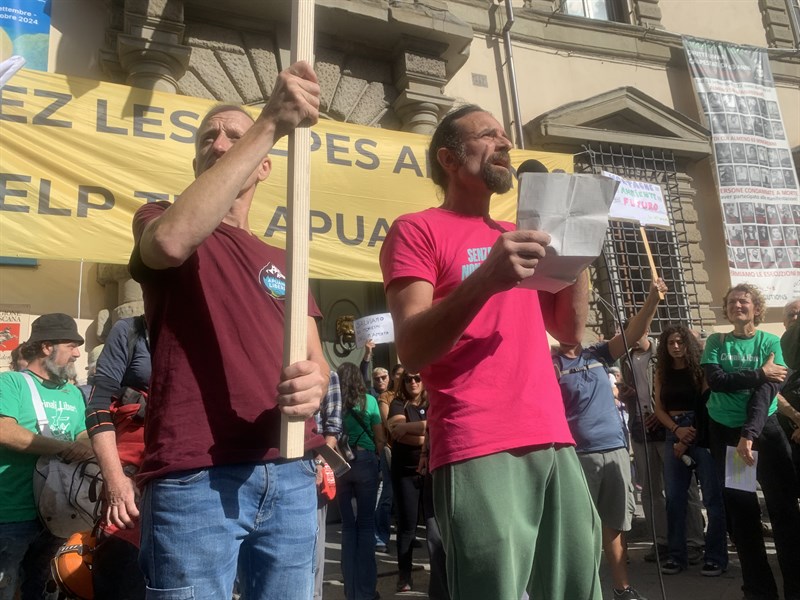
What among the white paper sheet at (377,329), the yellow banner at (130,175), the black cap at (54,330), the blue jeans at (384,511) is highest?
the yellow banner at (130,175)

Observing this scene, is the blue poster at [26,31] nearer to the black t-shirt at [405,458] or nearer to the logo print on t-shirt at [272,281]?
the black t-shirt at [405,458]

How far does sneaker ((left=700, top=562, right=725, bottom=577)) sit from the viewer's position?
4.64 m

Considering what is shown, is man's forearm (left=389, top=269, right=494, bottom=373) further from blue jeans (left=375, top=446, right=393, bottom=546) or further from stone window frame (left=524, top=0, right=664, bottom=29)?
stone window frame (left=524, top=0, right=664, bottom=29)

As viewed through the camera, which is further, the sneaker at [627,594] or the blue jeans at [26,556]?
the sneaker at [627,594]

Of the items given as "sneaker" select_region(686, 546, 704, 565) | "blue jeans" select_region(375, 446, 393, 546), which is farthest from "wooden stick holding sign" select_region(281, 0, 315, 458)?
"blue jeans" select_region(375, 446, 393, 546)

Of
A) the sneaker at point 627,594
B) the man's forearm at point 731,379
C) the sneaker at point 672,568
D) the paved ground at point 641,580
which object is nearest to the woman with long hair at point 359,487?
the paved ground at point 641,580

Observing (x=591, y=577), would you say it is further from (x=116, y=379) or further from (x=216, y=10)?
(x=216, y=10)

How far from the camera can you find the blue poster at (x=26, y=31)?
267 inches

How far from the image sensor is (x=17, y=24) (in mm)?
6863

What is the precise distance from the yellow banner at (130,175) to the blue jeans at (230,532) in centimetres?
379

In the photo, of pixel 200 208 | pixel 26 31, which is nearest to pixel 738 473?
pixel 200 208

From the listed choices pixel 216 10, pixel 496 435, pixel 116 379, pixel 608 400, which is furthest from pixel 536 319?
pixel 216 10

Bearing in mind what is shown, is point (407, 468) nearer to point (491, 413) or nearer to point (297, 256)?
point (491, 413)

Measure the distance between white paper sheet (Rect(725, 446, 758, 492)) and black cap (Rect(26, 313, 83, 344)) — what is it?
3870mm
